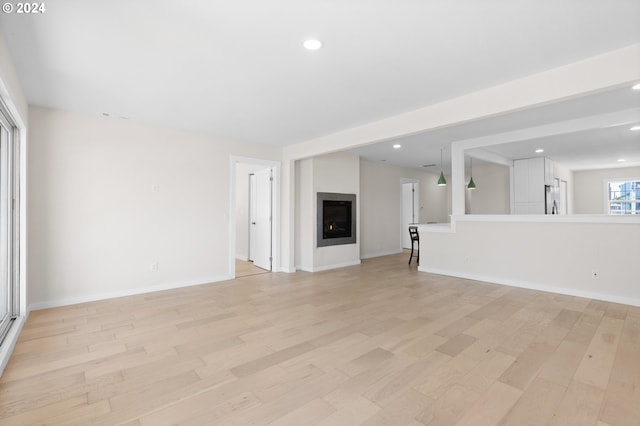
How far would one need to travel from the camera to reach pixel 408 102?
12.0ft

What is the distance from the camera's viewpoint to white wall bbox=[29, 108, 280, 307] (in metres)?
3.85

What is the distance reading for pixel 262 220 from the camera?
21.4ft

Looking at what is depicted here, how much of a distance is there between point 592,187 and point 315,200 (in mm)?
9124

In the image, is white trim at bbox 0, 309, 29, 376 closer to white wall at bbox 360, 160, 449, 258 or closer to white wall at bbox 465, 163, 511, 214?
white wall at bbox 360, 160, 449, 258

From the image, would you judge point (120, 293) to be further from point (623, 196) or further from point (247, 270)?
point (623, 196)

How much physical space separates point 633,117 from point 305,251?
5.37 m

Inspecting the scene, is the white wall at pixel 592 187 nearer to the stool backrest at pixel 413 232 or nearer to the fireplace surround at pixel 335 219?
the stool backrest at pixel 413 232

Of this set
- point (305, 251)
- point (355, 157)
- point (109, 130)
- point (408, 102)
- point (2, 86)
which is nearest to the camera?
point (2, 86)

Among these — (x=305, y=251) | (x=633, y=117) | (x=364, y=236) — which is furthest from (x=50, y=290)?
(x=633, y=117)

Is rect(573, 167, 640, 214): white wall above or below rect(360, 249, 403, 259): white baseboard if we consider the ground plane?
above

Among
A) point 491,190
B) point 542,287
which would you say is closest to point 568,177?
point 491,190

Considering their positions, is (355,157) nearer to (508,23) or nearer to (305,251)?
(305,251)

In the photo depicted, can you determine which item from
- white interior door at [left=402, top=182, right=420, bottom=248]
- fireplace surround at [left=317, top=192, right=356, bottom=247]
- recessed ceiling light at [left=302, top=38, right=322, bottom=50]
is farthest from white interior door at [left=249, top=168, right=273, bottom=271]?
white interior door at [left=402, top=182, right=420, bottom=248]

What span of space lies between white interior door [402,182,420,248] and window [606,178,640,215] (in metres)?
5.62
